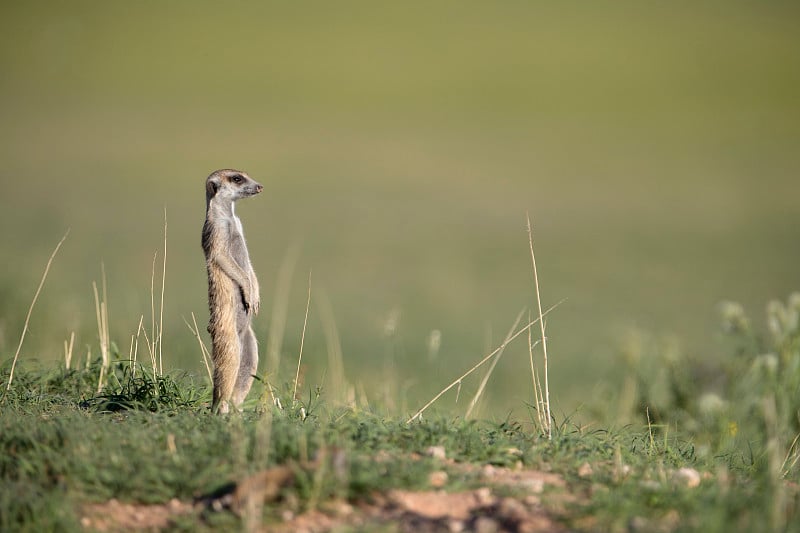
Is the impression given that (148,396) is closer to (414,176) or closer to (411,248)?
(411,248)

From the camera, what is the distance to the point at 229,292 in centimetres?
569

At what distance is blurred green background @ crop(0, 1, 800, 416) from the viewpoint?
14.8m

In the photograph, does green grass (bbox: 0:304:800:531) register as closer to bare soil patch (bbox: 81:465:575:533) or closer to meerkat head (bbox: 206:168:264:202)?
bare soil patch (bbox: 81:465:575:533)

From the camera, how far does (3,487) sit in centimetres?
397

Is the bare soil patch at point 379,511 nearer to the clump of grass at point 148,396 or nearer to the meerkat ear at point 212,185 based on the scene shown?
the clump of grass at point 148,396

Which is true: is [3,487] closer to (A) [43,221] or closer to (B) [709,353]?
(B) [709,353]

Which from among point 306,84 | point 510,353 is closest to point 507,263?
point 510,353

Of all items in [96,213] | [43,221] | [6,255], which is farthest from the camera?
[96,213]

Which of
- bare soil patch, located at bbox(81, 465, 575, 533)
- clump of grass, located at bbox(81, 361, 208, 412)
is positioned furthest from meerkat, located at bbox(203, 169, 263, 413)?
bare soil patch, located at bbox(81, 465, 575, 533)

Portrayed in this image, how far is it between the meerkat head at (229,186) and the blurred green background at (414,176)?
1142 mm

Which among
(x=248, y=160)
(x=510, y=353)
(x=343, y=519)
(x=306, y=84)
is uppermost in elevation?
(x=306, y=84)

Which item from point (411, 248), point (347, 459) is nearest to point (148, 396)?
point (347, 459)

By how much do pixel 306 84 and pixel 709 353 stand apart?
26982 millimetres

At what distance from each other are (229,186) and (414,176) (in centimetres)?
2342
